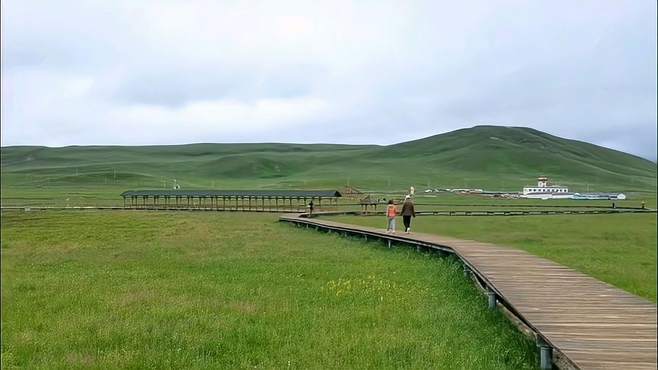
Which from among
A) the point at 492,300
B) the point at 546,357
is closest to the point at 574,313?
the point at 546,357

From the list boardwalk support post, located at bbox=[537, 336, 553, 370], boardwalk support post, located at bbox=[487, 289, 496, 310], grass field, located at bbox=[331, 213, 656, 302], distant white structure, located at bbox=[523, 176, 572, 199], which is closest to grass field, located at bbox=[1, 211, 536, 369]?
boardwalk support post, located at bbox=[487, 289, 496, 310]

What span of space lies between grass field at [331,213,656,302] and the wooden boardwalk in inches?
122

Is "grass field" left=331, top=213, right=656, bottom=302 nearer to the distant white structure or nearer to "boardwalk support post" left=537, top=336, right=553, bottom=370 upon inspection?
"boardwalk support post" left=537, top=336, right=553, bottom=370

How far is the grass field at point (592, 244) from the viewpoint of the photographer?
18.4m

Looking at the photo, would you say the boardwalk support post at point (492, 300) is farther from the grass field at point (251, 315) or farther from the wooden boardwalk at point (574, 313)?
the grass field at point (251, 315)

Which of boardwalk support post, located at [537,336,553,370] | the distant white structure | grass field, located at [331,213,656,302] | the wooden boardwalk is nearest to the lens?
the wooden boardwalk

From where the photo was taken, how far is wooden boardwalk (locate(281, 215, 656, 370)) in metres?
7.57

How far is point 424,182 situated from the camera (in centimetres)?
17825

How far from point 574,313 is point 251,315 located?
540 centimetres

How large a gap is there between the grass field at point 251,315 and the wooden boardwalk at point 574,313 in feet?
1.55

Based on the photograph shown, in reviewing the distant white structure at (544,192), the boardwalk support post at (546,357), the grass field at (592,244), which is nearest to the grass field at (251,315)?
the boardwalk support post at (546,357)

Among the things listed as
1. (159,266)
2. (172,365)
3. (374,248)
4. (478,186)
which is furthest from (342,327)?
(478,186)

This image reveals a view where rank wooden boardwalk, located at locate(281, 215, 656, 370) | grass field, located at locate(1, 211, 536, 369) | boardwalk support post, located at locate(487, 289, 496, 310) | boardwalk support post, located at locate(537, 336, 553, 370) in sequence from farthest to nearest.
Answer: boardwalk support post, located at locate(487, 289, 496, 310) → grass field, located at locate(1, 211, 536, 369) → boardwalk support post, located at locate(537, 336, 553, 370) → wooden boardwalk, located at locate(281, 215, 656, 370)

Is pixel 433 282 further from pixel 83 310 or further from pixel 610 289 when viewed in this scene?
pixel 83 310
